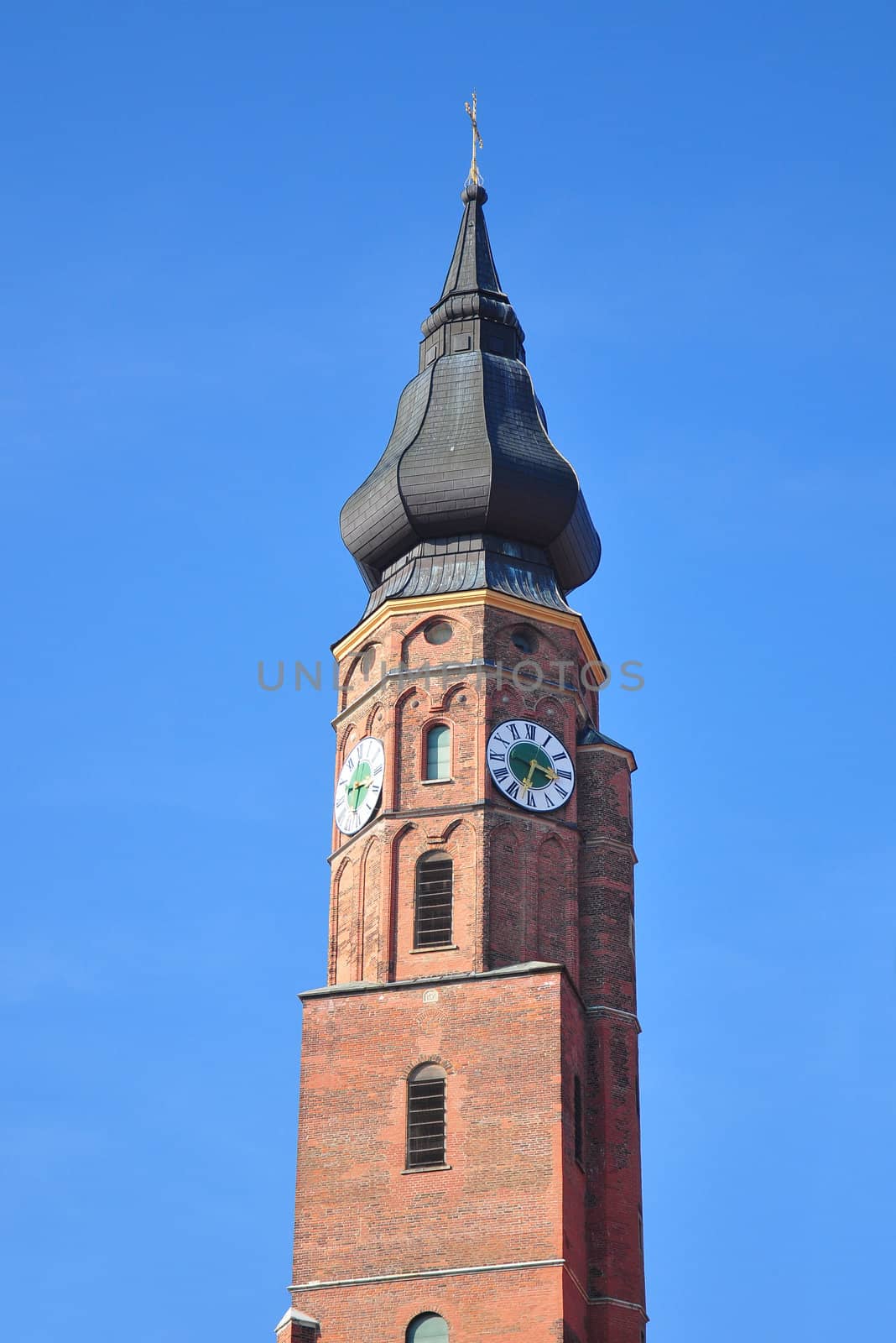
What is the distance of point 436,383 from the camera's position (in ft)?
229

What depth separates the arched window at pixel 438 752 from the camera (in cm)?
6331

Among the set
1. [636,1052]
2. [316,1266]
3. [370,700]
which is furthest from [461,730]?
[316,1266]

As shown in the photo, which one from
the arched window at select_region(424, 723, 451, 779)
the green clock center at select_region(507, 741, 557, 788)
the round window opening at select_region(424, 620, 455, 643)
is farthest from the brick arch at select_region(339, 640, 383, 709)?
the green clock center at select_region(507, 741, 557, 788)

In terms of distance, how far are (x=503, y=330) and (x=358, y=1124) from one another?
21796 mm

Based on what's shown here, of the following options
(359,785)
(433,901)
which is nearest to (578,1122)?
(433,901)

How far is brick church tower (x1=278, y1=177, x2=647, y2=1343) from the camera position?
186ft

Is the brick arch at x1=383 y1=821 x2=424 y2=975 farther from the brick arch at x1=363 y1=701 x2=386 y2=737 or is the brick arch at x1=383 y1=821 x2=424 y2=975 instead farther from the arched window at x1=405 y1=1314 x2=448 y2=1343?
the arched window at x1=405 y1=1314 x2=448 y2=1343

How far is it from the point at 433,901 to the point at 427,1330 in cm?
948

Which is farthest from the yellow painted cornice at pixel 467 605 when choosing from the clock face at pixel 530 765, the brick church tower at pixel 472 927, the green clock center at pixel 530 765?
the green clock center at pixel 530 765

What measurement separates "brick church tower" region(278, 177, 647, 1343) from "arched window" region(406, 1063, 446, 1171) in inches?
2.0

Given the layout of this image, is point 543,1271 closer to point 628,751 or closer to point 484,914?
point 484,914

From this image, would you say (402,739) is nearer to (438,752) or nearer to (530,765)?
(438,752)

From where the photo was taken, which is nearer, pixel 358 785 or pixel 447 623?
pixel 358 785

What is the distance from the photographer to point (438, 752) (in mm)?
63594
